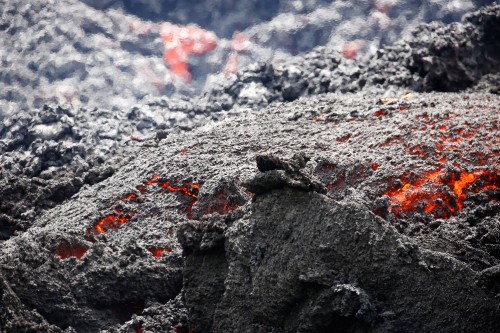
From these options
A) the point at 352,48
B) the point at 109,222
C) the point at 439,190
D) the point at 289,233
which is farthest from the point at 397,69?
the point at 289,233

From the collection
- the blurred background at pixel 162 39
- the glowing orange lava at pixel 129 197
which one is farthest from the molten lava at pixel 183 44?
the glowing orange lava at pixel 129 197

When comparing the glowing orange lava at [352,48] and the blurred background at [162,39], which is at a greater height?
the blurred background at [162,39]

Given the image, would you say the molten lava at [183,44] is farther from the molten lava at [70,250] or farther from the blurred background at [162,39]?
the molten lava at [70,250]

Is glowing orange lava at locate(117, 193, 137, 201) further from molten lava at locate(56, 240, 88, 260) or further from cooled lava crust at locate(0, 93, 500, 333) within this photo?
molten lava at locate(56, 240, 88, 260)

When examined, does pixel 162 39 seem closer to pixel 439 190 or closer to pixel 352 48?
pixel 352 48

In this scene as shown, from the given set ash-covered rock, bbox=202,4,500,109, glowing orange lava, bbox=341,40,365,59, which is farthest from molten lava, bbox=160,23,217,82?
glowing orange lava, bbox=341,40,365,59

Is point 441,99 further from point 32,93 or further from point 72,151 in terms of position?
point 32,93

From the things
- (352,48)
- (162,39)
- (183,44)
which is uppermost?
(162,39)
